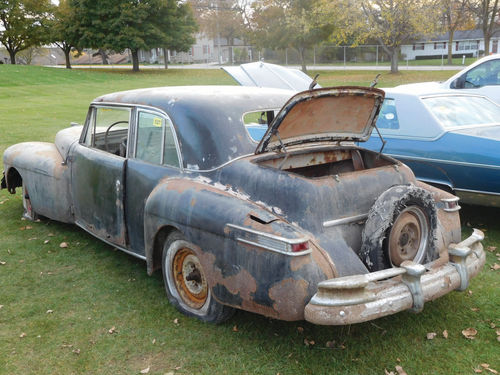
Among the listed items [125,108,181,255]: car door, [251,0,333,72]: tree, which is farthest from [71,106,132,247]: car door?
[251,0,333,72]: tree

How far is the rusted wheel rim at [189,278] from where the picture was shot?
151 inches

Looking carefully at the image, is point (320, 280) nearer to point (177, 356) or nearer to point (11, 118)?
point (177, 356)

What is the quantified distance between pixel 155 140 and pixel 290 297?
74.2 inches

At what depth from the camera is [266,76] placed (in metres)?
9.50

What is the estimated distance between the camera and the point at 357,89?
12.5 feet

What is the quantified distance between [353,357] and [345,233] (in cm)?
82

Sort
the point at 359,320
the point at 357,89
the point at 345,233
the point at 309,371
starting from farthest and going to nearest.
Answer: the point at 357,89, the point at 345,233, the point at 309,371, the point at 359,320

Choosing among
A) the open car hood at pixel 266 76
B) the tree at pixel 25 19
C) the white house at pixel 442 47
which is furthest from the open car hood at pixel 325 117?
the white house at pixel 442 47

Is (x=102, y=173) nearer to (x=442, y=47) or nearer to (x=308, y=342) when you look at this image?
(x=308, y=342)

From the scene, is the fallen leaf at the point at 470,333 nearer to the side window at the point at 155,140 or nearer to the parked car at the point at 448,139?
the parked car at the point at 448,139

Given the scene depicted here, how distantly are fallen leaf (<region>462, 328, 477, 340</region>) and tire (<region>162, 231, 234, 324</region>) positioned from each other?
5.49 ft

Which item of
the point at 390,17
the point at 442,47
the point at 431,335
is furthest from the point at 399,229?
the point at 442,47

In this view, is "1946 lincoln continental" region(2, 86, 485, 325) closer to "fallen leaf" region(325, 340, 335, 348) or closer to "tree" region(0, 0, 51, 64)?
"fallen leaf" region(325, 340, 335, 348)

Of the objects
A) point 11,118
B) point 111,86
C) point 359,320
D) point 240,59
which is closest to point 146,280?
point 359,320
